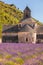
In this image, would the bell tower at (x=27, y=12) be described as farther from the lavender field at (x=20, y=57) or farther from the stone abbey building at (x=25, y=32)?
the lavender field at (x=20, y=57)

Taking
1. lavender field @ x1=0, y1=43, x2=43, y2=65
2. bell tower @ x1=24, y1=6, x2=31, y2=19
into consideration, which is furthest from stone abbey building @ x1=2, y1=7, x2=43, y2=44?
lavender field @ x1=0, y1=43, x2=43, y2=65

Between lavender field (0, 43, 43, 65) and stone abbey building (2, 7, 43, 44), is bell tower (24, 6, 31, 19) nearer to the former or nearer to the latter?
stone abbey building (2, 7, 43, 44)

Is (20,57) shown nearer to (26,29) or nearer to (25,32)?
(25,32)

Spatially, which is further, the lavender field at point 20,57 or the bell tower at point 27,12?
the bell tower at point 27,12

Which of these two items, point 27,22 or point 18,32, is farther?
A: point 27,22

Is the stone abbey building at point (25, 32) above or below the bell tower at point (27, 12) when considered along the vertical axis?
below

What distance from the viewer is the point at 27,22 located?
75.8 meters

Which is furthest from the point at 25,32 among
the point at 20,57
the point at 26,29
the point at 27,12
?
the point at 20,57

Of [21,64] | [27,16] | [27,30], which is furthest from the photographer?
[27,16]

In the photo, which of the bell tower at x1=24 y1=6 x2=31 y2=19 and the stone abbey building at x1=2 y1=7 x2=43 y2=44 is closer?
the stone abbey building at x1=2 y1=7 x2=43 y2=44

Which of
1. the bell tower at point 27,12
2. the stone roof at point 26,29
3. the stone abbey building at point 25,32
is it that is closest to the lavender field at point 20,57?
the stone roof at point 26,29

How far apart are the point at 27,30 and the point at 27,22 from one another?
7662 mm

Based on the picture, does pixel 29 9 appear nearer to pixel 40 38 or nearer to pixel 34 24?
pixel 34 24

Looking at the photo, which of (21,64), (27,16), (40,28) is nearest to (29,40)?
(40,28)
